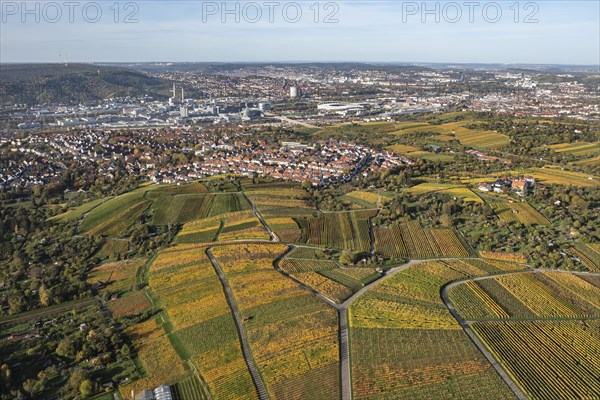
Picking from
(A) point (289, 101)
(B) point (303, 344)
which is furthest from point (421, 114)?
(B) point (303, 344)

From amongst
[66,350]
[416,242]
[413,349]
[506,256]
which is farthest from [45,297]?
[506,256]

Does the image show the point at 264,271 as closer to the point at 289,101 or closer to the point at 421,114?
the point at 421,114

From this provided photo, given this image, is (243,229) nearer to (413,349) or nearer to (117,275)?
(117,275)

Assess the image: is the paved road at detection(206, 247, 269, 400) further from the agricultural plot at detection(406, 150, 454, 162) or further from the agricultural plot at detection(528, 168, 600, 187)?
the agricultural plot at detection(406, 150, 454, 162)

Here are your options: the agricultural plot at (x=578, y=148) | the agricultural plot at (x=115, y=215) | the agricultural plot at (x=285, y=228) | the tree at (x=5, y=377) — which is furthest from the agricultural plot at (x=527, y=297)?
the agricultural plot at (x=578, y=148)

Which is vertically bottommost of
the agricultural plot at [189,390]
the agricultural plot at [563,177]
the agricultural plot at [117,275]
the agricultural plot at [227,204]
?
the agricultural plot at [189,390]

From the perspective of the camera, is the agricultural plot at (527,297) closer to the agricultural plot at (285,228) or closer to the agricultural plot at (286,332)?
the agricultural plot at (286,332)

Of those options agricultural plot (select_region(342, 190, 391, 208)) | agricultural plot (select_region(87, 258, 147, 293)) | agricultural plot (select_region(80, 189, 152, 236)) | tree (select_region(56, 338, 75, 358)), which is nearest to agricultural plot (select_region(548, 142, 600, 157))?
agricultural plot (select_region(342, 190, 391, 208))
